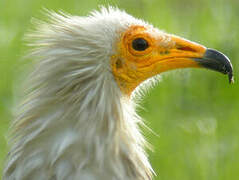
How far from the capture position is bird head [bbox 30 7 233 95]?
4.10 m

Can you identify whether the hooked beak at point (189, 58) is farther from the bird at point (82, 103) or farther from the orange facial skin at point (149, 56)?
the bird at point (82, 103)

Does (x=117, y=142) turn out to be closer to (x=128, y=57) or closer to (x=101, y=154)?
(x=101, y=154)

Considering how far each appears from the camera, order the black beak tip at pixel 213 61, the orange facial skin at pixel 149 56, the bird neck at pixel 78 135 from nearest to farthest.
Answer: the bird neck at pixel 78 135
the orange facial skin at pixel 149 56
the black beak tip at pixel 213 61

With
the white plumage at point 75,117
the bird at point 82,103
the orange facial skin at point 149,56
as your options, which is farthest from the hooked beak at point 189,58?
the white plumage at point 75,117

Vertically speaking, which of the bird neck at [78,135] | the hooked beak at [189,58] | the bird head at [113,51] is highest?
the hooked beak at [189,58]

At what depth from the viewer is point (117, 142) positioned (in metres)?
4.09

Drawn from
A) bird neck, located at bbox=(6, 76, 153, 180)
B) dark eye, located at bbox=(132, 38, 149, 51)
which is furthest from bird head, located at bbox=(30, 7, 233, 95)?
bird neck, located at bbox=(6, 76, 153, 180)

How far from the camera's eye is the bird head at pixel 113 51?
13.5 feet

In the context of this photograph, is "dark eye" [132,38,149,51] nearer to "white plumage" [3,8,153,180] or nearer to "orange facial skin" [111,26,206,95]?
"orange facial skin" [111,26,206,95]

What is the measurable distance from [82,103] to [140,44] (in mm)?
584

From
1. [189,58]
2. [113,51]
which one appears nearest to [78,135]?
[113,51]

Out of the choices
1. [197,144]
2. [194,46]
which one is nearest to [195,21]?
[197,144]

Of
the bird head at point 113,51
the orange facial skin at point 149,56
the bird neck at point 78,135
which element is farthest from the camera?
the orange facial skin at point 149,56

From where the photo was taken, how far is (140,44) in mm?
4348
